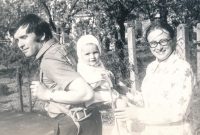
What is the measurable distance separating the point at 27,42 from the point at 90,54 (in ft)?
0.75

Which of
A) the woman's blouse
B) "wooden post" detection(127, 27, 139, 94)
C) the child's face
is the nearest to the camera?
the woman's blouse

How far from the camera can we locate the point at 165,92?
2.84 feet

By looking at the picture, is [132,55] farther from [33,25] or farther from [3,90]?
[3,90]

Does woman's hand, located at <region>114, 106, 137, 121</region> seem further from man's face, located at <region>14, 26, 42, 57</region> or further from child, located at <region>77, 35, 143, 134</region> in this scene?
man's face, located at <region>14, 26, 42, 57</region>

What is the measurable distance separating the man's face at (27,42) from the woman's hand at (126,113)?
1.20 feet

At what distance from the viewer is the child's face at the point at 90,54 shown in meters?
0.96

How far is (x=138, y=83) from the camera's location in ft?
7.62

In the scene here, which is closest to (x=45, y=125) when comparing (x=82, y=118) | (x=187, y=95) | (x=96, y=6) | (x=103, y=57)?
(x=103, y=57)

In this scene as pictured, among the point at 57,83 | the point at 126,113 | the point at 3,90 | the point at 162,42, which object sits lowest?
the point at 3,90

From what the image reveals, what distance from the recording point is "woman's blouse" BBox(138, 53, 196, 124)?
840 mm

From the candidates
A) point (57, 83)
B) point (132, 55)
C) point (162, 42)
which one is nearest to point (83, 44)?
point (57, 83)

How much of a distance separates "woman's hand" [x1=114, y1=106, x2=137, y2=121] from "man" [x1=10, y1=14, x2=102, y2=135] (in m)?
0.11

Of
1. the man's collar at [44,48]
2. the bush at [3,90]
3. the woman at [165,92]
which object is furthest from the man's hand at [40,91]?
the bush at [3,90]

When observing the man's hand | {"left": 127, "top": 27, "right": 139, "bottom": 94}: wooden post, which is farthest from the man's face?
{"left": 127, "top": 27, "right": 139, "bottom": 94}: wooden post
